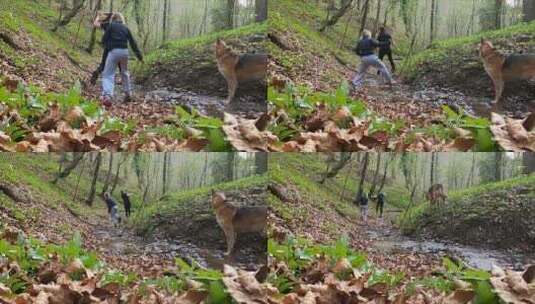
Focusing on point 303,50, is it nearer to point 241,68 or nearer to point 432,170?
point 241,68

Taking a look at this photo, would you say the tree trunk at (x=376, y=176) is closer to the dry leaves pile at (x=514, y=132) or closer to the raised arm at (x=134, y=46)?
the dry leaves pile at (x=514, y=132)

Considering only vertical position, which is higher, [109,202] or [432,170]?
[432,170]

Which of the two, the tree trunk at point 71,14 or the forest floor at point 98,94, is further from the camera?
the tree trunk at point 71,14

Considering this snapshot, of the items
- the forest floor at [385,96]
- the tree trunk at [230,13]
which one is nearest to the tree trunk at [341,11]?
the forest floor at [385,96]

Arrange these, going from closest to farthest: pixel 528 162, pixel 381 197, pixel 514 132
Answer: pixel 514 132 → pixel 528 162 → pixel 381 197

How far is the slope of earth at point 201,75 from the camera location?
24.3ft

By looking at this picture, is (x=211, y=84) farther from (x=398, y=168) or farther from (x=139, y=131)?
(x=398, y=168)

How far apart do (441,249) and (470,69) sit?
1442 mm

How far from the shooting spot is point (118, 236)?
24.6 ft

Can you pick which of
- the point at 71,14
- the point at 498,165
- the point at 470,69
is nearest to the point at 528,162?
the point at 498,165

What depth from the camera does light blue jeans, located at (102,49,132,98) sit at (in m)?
7.44

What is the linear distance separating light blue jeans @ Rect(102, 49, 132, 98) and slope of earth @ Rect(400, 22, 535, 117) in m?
2.18

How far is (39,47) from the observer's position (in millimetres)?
7512

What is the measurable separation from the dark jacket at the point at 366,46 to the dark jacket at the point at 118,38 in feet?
5.76
